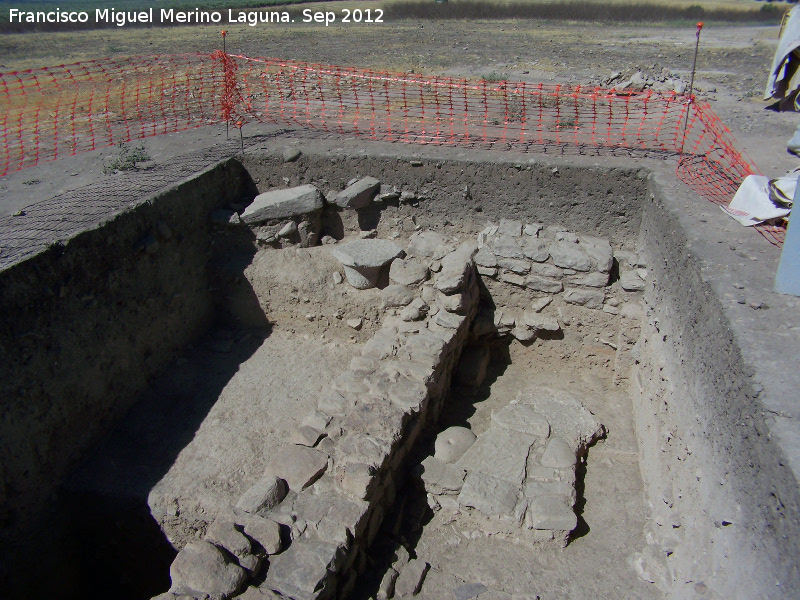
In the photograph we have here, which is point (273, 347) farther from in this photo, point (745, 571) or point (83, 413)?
point (745, 571)

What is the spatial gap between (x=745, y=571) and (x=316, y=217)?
544 centimetres

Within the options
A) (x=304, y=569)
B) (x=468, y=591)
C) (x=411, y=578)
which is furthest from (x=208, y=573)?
(x=468, y=591)

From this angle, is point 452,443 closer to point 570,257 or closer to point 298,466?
point 298,466

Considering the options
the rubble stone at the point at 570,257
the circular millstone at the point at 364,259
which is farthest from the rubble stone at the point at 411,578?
the rubble stone at the point at 570,257

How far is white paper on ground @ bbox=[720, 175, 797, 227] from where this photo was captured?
4488 mm

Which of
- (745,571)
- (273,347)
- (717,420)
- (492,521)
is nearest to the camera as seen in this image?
(745,571)

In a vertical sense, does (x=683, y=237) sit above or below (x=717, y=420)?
above

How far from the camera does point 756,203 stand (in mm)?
4648

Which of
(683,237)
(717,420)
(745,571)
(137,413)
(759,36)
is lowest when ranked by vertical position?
(137,413)

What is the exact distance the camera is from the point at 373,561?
358cm

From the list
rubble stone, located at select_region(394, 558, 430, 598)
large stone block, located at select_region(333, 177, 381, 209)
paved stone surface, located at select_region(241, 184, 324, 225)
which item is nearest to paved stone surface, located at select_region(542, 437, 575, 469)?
rubble stone, located at select_region(394, 558, 430, 598)

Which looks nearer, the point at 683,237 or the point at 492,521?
the point at 492,521

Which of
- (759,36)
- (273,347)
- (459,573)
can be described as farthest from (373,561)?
(759,36)

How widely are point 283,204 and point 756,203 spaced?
463 cm
